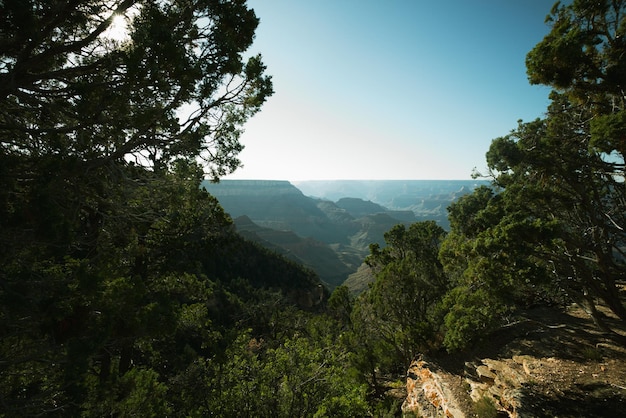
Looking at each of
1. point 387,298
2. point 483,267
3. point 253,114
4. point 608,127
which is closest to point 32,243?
point 253,114

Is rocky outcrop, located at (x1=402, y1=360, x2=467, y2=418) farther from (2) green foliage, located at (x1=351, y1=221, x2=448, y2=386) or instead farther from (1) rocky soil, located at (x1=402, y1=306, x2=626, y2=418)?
(2) green foliage, located at (x1=351, y1=221, x2=448, y2=386)

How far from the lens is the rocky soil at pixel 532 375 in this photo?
8203 mm

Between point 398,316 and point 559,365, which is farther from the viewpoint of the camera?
point 398,316

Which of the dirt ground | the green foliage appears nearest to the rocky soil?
the dirt ground

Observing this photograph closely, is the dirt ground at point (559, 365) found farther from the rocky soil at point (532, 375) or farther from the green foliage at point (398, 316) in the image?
the green foliage at point (398, 316)

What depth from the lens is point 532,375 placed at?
32.6ft

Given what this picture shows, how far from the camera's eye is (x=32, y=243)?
5184mm

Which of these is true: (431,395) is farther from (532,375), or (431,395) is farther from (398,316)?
(398,316)

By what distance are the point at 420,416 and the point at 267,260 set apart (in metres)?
86.9

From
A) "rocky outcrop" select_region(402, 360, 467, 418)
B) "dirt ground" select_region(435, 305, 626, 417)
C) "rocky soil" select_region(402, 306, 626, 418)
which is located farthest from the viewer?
"rocky outcrop" select_region(402, 360, 467, 418)

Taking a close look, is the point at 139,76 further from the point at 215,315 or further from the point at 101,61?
the point at 215,315

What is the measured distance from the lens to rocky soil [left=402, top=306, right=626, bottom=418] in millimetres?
8203

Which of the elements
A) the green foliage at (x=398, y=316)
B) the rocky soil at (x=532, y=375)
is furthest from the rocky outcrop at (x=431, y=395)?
the green foliage at (x=398, y=316)

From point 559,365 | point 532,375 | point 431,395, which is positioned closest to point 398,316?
point 431,395
